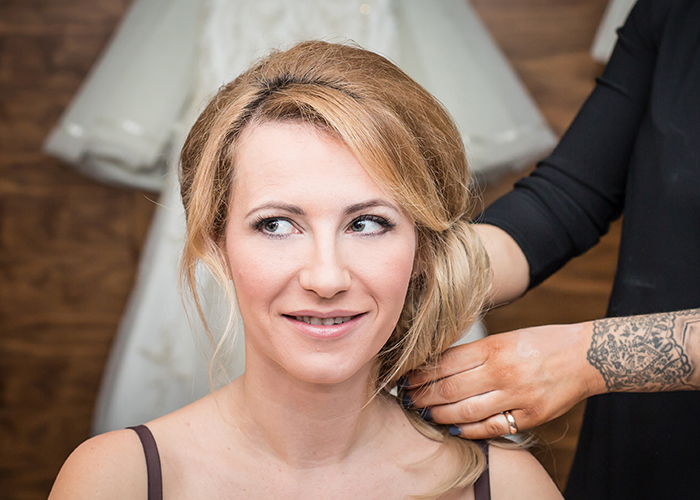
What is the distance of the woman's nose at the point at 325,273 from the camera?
0.92 m

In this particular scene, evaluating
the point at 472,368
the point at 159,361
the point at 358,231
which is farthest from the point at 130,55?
the point at 472,368

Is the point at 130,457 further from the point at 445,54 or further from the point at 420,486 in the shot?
the point at 445,54

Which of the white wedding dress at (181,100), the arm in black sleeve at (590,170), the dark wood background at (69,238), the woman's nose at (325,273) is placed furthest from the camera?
the dark wood background at (69,238)

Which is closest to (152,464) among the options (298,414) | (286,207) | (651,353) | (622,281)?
(298,414)

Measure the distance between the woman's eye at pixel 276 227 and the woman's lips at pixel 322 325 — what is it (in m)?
0.12

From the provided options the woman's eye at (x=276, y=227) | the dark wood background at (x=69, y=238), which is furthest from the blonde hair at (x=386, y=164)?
the dark wood background at (x=69, y=238)

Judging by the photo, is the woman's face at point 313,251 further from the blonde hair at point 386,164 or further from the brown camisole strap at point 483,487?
the brown camisole strap at point 483,487

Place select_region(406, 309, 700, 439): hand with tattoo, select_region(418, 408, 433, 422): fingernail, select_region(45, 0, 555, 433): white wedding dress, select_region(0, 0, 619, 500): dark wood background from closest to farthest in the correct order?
select_region(406, 309, 700, 439): hand with tattoo
select_region(418, 408, 433, 422): fingernail
select_region(45, 0, 555, 433): white wedding dress
select_region(0, 0, 619, 500): dark wood background

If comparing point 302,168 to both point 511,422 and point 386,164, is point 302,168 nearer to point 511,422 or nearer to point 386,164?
point 386,164

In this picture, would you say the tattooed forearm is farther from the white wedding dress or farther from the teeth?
the white wedding dress

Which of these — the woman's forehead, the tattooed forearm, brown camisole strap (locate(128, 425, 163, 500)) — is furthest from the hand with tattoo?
brown camisole strap (locate(128, 425, 163, 500))

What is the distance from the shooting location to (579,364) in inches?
41.1

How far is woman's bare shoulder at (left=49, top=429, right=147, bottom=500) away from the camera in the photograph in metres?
0.96

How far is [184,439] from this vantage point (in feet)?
3.60
